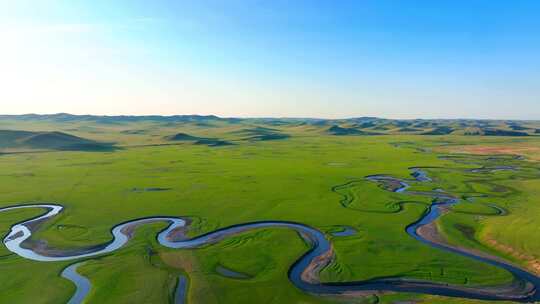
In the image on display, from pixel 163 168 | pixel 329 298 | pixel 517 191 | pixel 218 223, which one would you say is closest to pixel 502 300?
pixel 329 298

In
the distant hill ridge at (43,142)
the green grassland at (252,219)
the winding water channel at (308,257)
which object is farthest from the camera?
the distant hill ridge at (43,142)

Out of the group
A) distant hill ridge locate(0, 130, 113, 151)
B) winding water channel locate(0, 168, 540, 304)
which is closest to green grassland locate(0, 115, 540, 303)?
winding water channel locate(0, 168, 540, 304)

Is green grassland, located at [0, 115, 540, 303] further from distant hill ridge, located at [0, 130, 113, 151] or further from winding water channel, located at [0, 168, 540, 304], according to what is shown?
distant hill ridge, located at [0, 130, 113, 151]

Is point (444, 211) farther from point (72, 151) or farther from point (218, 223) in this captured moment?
point (72, 151)

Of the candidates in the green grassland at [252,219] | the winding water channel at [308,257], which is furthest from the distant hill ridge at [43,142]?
the winding water channel at [308,257]

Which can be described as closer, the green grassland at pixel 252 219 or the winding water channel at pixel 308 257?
the winding water channel at pixel 308 257

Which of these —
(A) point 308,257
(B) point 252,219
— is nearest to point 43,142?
(B) point 252,219

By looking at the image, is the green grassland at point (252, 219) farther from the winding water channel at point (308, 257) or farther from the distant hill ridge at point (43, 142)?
the distant hill ridge at point (43, 142)

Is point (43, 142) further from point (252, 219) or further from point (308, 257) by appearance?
point (308, 257)

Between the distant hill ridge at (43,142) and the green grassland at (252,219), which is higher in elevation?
the distant hill ridge at (43,142)
